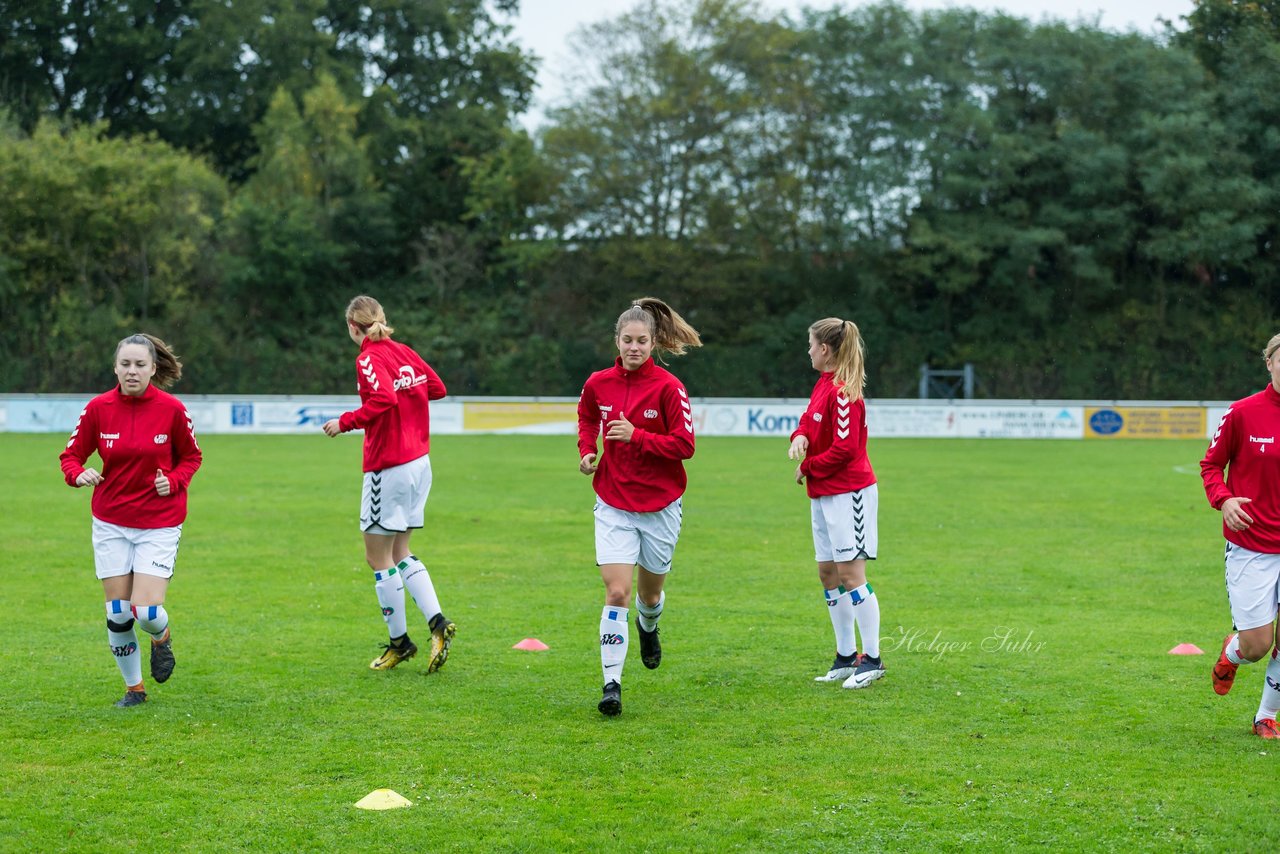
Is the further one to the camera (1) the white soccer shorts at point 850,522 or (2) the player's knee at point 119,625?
(1) the white soccer shorts at point 850,522

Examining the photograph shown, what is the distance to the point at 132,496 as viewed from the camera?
23.4 feet

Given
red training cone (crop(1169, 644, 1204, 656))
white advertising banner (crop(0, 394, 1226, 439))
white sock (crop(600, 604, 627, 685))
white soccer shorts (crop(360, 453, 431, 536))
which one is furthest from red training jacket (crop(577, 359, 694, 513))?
white advertising banner (crop(0, 394, 1226, 439))

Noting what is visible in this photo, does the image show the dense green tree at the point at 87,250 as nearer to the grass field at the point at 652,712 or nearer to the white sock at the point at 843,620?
the grass field at the point at 652,712

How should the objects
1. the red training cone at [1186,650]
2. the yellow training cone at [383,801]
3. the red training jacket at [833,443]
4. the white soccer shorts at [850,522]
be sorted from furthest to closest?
the red training cone at [1186,650] → the white soccer shorts at [850,522] → the red training jacket at [833,443] → the yellow training cone at [383,801]

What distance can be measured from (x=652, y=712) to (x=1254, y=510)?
9.88ft

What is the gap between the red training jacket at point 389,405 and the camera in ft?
26.0

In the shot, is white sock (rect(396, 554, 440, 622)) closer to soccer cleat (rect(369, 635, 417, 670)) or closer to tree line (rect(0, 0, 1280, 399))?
soccer cleat (rect(369, 635, 417, 670))

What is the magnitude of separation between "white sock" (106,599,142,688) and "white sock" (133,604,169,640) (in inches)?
2.3

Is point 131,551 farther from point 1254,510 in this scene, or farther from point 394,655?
point 1254,510

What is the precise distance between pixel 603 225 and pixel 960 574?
3988 cm

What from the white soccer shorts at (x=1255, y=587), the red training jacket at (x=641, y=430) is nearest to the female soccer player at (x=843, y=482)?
the red training jacket at (x=641, y=430)

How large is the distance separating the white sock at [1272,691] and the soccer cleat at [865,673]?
1.98 meters

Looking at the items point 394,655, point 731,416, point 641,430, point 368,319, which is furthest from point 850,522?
point 731,416

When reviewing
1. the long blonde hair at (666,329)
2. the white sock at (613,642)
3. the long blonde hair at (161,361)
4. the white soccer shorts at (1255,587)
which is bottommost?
the white sock at (613,642)
